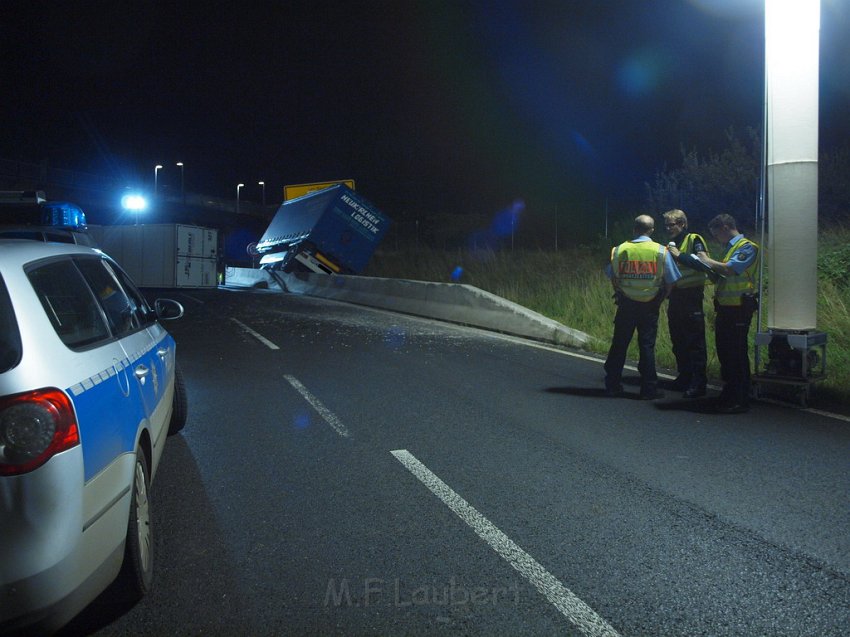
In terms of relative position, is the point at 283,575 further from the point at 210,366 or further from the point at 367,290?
the point at 367,290

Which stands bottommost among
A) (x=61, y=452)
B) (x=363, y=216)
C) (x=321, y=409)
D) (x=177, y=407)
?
(x=321, y=409)

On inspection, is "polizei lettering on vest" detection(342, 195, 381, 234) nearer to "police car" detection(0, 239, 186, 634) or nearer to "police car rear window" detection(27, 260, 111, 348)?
"police car rear window" detection(27, 260, 111, 348)

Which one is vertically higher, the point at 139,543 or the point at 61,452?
the point at 61,452

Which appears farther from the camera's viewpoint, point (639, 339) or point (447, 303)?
point (447, 303)

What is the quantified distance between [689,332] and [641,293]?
88cm

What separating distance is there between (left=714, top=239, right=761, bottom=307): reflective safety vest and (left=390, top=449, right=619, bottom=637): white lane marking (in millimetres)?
4016

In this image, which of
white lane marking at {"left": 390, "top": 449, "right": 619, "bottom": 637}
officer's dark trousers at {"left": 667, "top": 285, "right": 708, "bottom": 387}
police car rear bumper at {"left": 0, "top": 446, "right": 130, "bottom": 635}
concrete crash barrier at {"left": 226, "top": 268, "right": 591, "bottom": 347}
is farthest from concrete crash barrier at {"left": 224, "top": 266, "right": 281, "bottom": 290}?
police car rear bumper at {"left": 0, "top": 446, "right": 130, "bottom": 635}

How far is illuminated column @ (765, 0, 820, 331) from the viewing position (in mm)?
8227

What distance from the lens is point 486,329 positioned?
51.0 feet

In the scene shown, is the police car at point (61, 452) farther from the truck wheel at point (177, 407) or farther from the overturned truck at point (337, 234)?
the overturned truck at point (337, 234)

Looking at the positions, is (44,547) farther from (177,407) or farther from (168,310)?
(177,407)

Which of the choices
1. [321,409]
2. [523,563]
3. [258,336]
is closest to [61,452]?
[523,563]

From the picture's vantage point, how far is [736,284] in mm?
7945

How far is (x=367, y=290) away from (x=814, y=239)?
15.0m
